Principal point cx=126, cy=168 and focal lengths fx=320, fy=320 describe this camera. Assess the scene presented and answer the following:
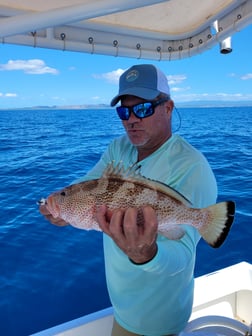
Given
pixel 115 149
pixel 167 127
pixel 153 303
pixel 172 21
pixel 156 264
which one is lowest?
pixel 153 303

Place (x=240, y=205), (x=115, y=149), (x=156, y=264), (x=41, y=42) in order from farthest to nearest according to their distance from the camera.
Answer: (x=240, y=205), (x=41, y=42), (x=115, y=149), (x=156, y=264)

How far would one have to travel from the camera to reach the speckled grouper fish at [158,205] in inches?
47.3

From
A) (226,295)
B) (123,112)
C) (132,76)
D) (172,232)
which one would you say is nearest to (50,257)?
(226,295)

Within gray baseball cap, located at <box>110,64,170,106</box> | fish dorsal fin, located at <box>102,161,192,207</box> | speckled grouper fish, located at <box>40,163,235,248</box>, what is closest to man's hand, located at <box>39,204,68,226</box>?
speckled grouper fish, located at <box>40,163,235,248</box>

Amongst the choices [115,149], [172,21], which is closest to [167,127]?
[115,149]

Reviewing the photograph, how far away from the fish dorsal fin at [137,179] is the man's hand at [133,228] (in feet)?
0.50

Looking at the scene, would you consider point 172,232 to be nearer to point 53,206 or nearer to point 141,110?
point 53,206

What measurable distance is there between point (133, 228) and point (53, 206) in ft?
1.57

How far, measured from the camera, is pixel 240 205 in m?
6.38

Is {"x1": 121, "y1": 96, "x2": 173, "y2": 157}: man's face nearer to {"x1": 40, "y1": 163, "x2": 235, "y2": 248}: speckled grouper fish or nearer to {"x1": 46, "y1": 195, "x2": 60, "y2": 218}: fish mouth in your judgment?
{"x1": 40, "y1": 163, "x2": 235, "y2": 248}: speckled grouper fish

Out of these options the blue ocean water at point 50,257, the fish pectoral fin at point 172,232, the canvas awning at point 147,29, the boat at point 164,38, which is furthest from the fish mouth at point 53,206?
the blue ocean water at point 50,257

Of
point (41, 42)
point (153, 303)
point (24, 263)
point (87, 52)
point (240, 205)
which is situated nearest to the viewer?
point (153, 303)

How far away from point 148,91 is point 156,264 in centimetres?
86

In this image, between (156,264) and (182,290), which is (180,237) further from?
(182,290)
